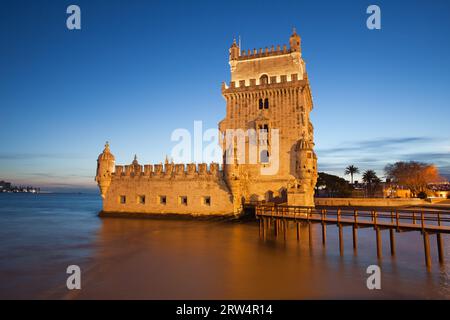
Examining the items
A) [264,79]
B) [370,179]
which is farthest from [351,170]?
[264,79]

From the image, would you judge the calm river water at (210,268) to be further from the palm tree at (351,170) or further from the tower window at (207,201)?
the palm tree at (351,170)

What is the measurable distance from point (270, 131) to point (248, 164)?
4640 millimetres

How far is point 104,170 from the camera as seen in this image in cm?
3728

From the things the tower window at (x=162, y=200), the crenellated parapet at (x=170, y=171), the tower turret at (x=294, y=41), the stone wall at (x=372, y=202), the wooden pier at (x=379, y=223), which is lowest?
the stone wall at (x=372, y=202)

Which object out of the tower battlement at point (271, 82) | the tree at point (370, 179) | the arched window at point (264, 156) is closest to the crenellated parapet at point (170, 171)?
the arched window at point (264, 156)

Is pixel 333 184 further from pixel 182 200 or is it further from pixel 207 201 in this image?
pixel 182 200

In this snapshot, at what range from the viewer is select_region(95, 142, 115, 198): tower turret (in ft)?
122

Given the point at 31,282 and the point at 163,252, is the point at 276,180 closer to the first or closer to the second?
the point at 163,252

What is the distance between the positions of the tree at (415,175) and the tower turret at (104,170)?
68981mm

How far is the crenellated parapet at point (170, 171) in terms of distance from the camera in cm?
3309
